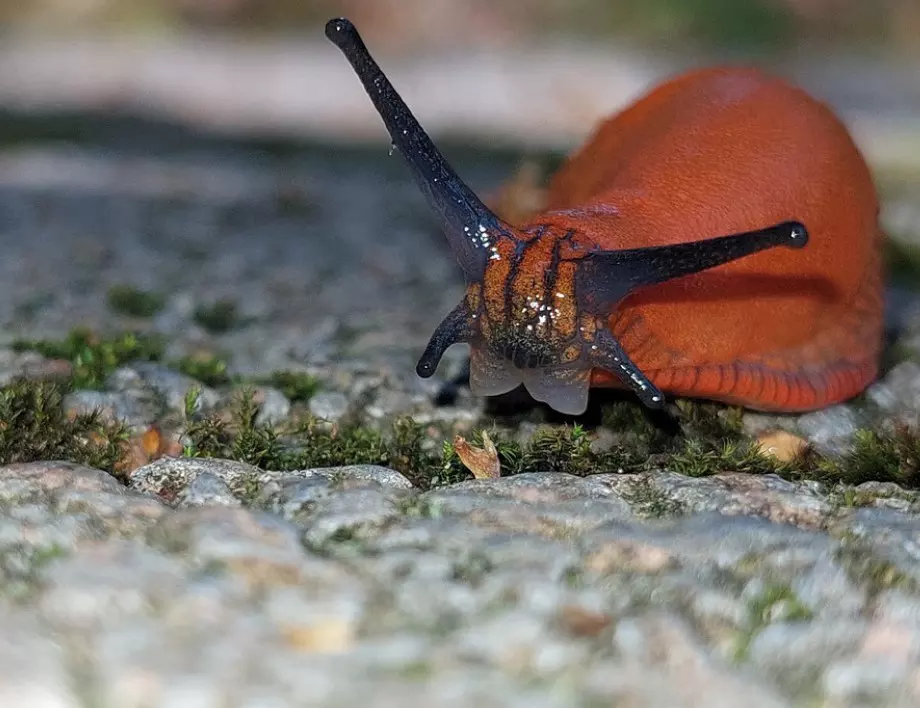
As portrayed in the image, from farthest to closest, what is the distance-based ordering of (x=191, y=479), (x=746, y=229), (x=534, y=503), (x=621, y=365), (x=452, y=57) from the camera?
(x=452, y=57), (x=746, y=229), (x=621, y=365), (x=191, y=479), (x=534, y=503)

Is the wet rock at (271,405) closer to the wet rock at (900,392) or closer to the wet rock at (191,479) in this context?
the wet rock at (191,479)

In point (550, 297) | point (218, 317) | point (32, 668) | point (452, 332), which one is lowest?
point (32, 668)

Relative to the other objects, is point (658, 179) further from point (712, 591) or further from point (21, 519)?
point (21, 519)

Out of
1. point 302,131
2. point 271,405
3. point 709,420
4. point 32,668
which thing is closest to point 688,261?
point 709,420

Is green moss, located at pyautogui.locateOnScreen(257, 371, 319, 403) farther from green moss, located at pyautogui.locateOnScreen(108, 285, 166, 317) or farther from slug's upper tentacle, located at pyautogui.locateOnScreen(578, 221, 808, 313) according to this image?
slug's upper tentacle, located at pyautogui.locateOnScreen(578, 221, 808, 313)

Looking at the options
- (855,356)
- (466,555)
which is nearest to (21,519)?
(466,555)

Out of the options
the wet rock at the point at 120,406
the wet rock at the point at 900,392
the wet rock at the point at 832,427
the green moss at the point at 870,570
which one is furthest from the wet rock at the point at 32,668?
the wet rock at the point at 900,392

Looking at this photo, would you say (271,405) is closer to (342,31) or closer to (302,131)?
(342,31)

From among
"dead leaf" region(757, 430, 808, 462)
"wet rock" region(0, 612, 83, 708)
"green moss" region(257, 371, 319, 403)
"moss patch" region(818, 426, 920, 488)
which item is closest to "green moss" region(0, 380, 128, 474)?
"green moss" region(257, 371, 319, 403)
